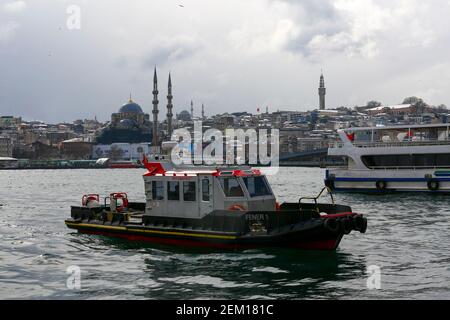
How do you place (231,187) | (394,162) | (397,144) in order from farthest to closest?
(397,144), (394,162), (231,187)

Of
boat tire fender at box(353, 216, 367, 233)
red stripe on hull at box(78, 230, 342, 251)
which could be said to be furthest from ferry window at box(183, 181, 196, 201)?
boat tire fender at box(353, 216, 367, 233)

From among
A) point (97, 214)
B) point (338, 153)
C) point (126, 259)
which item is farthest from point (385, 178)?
point (126, 259)

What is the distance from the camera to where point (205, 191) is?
56.9 feet

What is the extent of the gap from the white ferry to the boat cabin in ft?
73.8

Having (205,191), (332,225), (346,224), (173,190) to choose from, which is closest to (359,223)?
(346,224)

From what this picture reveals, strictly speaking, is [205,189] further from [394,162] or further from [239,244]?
[394,162]

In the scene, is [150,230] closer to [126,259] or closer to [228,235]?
[126,259]

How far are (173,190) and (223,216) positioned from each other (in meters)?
2.11

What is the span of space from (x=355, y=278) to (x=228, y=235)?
3713mm

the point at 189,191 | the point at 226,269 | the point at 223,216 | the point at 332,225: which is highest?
the point at 189,191

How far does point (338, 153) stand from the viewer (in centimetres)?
4103

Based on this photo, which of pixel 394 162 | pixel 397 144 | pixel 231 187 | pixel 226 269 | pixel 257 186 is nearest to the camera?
pixel 226 269

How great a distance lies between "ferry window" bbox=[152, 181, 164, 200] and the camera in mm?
18391

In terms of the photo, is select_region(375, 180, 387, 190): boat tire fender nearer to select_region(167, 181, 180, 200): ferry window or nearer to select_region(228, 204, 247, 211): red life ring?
select_region(167, 181, 180, 200): ferry window
